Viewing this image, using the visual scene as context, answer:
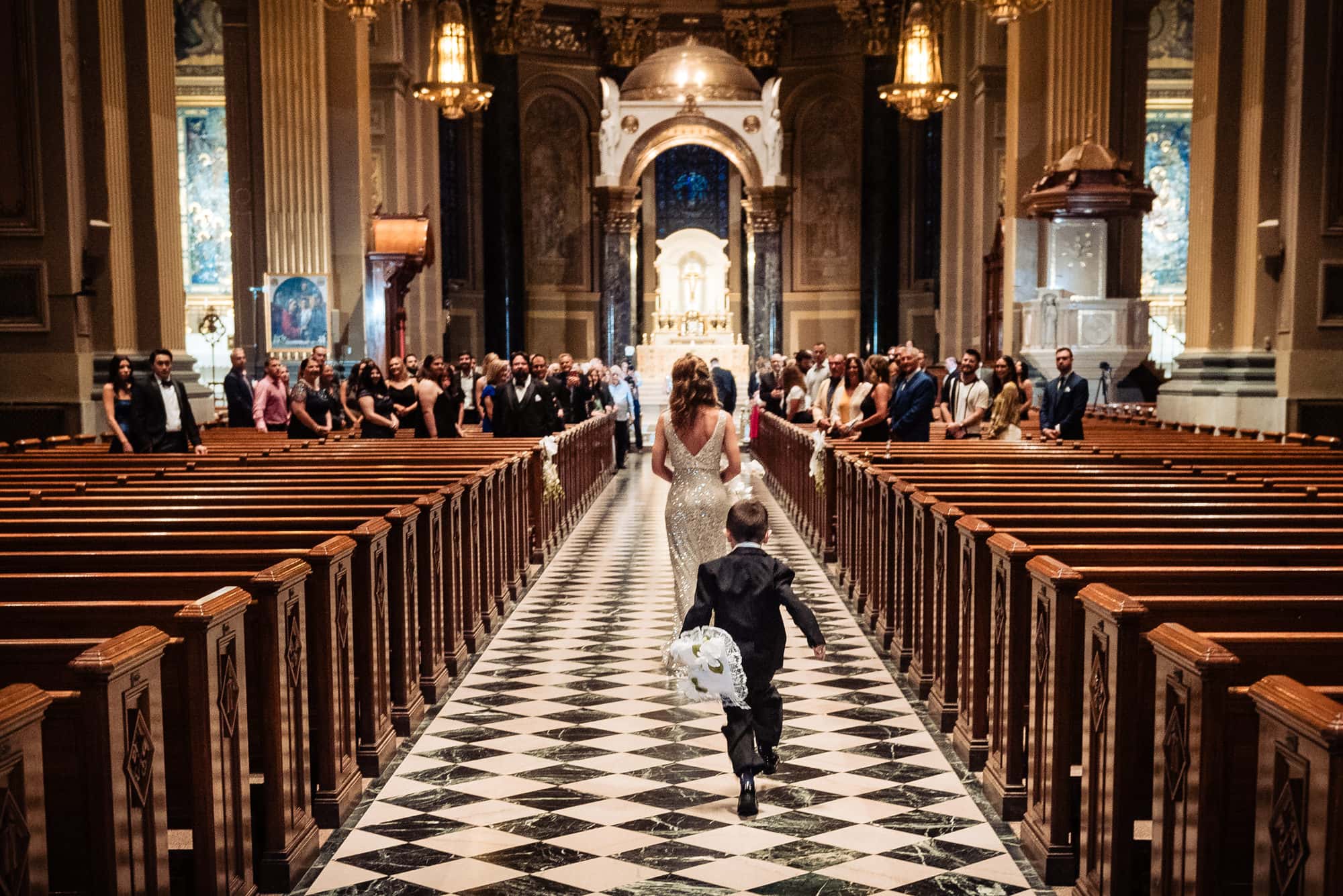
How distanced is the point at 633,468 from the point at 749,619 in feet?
56.6

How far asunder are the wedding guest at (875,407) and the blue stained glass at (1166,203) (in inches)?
668

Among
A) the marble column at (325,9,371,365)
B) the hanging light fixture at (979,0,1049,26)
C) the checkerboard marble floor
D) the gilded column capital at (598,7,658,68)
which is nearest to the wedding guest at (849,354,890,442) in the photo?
the checkerboard marble floor

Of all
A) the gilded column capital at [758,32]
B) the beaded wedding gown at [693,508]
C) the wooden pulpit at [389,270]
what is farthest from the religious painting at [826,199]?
the beaded wedding gown at [693,508]

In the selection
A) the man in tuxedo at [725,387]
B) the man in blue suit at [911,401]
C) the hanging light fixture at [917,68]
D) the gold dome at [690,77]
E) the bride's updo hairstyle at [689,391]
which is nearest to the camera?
the bride's updo hairstyle at [689,391]

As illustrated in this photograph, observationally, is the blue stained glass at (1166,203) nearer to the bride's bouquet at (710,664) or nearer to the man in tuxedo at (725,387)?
the man in tuxedo at (725,387)

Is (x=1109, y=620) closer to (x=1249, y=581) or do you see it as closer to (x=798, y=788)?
(x=1249, y=581)

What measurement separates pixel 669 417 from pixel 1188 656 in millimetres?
4235

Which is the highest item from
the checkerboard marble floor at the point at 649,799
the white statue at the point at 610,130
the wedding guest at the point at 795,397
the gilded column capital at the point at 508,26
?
the gilded column capital at the point at 508,26

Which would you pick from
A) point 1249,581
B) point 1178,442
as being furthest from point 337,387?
point 1249,581

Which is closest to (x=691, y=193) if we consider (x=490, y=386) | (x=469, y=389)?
(x=469, y=389)

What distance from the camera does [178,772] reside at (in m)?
4.12

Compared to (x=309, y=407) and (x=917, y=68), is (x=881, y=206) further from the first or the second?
(x=309, y=407)

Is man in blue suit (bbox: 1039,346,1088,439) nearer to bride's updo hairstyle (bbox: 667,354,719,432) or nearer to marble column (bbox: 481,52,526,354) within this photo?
bride's updo hairstyle (bbox: 667,354,719,432)

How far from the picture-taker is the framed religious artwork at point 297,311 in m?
17.1
